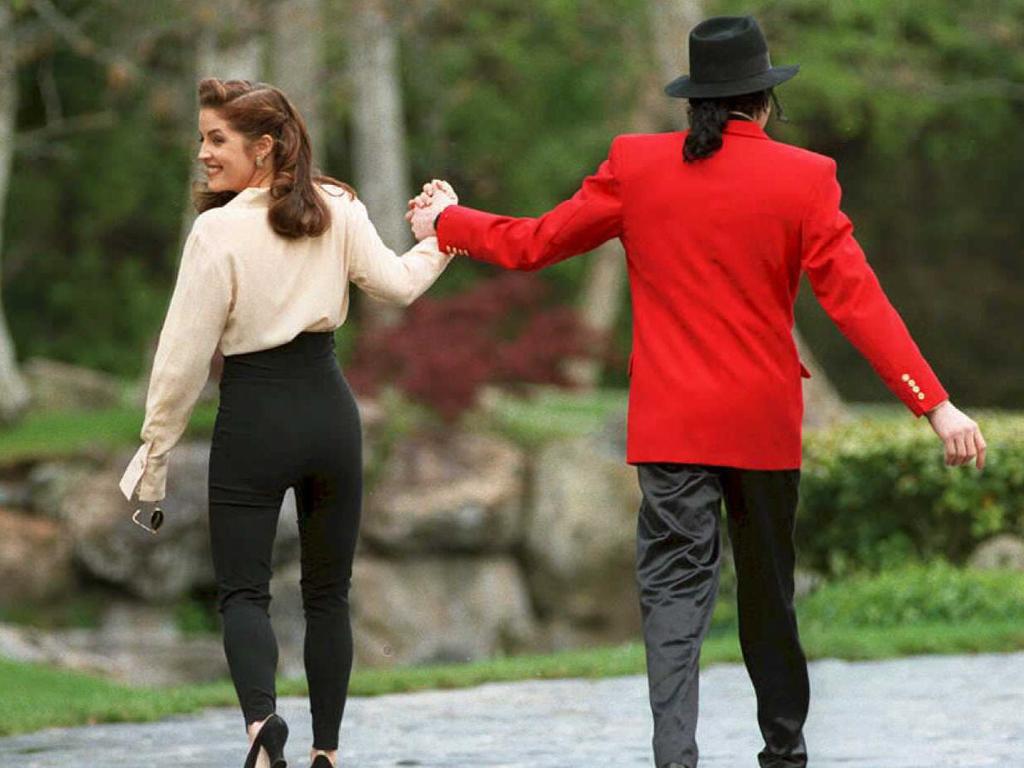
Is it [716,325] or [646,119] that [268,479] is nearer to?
[716,325]

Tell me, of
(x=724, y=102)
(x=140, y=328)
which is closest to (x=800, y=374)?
(x=724, y=102)

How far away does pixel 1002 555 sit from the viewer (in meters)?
11.2

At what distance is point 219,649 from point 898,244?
18.3 m

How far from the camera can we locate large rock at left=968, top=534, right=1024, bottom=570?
11219 millimetres

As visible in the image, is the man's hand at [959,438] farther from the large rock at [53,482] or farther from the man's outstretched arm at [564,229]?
the large rock at [53,482]

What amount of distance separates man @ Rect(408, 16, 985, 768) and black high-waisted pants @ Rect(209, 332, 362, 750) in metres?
0.62

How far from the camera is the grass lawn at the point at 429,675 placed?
7895 mm

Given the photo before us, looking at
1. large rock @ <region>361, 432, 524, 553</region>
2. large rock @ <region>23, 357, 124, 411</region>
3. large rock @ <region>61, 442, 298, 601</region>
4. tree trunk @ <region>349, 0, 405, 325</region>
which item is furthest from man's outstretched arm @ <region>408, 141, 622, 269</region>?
large rock @ <region>23, 357, 124, 411</region>

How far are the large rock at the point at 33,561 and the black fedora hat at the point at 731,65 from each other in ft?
37.5

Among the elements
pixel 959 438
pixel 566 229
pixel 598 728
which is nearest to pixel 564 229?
pixel 566 229

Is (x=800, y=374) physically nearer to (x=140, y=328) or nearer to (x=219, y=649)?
(x=219, y=649)

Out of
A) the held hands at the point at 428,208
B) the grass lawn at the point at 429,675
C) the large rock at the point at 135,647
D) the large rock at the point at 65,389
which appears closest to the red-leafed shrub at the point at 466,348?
the large rock at the point at 135,647

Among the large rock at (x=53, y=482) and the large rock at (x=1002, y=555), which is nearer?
the large rock at (x=1002, y=555)

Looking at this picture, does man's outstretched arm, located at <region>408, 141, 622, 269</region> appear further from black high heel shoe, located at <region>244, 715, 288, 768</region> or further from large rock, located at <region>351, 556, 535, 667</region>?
large rock, located at <region>351, 556, 535, 667</region>
